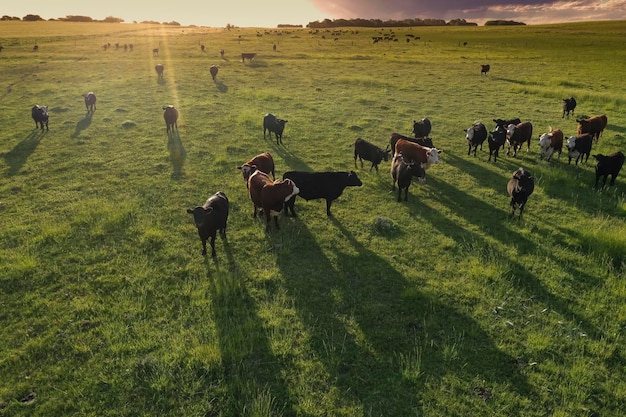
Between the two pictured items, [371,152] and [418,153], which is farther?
[371,152]

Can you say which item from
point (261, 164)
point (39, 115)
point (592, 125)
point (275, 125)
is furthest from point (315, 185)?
point (39, 115)

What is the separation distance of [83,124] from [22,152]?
4.71 metres

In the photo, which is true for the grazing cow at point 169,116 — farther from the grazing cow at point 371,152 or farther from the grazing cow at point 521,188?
the grazing cow at point 521,188

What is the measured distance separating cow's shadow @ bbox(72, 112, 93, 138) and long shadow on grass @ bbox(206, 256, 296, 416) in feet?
50.7

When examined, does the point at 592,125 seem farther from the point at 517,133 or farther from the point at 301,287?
the point at 301,287

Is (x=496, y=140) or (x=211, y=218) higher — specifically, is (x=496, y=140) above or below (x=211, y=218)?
above

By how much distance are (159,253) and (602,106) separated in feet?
95.1

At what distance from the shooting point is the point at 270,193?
10000 mm

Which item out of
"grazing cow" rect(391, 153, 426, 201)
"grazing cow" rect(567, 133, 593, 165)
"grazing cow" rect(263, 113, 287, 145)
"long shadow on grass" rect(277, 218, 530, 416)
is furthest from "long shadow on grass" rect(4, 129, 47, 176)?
"grazing cow" rect(567, 133, 593, 165)

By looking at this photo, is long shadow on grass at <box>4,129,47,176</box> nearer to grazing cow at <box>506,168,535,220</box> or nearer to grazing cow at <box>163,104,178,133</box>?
grazing cow at <box>163,104,178,133</box>

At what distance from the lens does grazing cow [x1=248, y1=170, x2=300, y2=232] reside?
32.9 feet

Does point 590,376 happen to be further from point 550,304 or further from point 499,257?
point 499,257

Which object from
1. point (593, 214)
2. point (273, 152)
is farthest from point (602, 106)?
point (273, 152)

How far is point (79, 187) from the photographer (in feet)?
43.4
